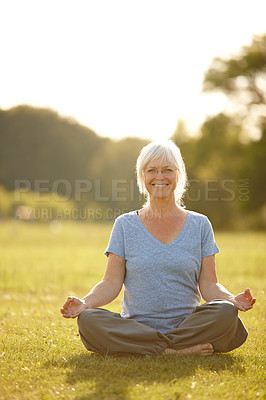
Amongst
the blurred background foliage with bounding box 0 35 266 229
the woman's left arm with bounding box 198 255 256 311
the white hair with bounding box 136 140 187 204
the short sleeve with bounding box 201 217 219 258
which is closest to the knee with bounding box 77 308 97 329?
the woman's left arm with bounding box 198 255 256 311

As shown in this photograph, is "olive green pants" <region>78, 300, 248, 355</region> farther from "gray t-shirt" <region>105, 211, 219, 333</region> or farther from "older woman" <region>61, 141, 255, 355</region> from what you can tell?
"gray t-shirt" <region>105, 211, 219, 333</region>

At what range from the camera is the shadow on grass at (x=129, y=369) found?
153 inches

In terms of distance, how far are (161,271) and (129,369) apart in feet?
3.19

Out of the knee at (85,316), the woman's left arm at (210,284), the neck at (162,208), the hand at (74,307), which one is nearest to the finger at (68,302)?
the hand at (74,307)

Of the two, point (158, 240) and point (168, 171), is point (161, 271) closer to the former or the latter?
point (158, 240)

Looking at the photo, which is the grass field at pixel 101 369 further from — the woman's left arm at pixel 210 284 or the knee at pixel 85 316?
the woman's left arm at pixel 210 284

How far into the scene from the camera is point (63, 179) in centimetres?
5166

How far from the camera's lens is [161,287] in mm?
4848

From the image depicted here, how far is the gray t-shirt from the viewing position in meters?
4.84

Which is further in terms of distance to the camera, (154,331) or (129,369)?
(154,331)

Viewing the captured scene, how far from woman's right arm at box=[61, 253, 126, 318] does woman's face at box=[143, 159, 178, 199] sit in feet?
2.50

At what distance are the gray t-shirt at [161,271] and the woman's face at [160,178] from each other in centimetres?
38

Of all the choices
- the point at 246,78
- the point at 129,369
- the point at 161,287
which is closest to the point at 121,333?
the point at 129,369

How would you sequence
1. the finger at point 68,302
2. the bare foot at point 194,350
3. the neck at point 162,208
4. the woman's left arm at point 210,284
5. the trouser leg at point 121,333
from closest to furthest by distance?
1. the finger at point 68,302
2. the trouser leg at point 121,333
3. the bare foot at point 194,350
4. the woman's left arm at point 210,284
5. the neck at point 162,208
